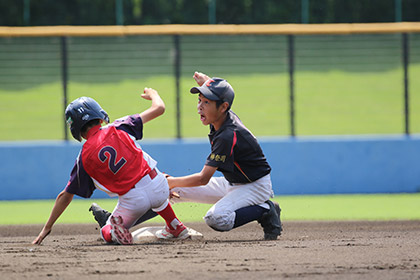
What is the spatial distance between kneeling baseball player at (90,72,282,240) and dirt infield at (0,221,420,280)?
0.21 m

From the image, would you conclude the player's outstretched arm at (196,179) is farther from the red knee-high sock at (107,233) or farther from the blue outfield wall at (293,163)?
the blue outfield wall at (293,163)

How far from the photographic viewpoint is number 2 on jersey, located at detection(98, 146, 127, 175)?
5348mm

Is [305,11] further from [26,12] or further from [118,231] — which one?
[118,231]

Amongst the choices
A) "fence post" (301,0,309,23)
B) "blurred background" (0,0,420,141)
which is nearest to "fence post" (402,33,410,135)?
"blurred background" (0,0,420,141)

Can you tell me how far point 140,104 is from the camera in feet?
59.6

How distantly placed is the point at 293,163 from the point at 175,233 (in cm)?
441

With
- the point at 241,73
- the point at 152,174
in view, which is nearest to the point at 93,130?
the point at 152,174

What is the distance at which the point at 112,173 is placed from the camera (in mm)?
5406

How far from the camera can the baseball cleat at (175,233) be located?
589cm

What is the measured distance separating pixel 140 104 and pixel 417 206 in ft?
35.3

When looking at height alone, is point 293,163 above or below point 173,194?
below

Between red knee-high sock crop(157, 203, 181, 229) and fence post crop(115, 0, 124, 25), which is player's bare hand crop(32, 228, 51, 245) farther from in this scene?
fence post crop(115, 0, 124, 25)

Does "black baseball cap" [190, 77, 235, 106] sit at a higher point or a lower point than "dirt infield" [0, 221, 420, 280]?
higher

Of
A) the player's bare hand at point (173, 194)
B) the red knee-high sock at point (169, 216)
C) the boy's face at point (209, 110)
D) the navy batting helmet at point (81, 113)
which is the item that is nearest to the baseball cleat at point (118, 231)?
the red knee-high sock at point (169, 216)
